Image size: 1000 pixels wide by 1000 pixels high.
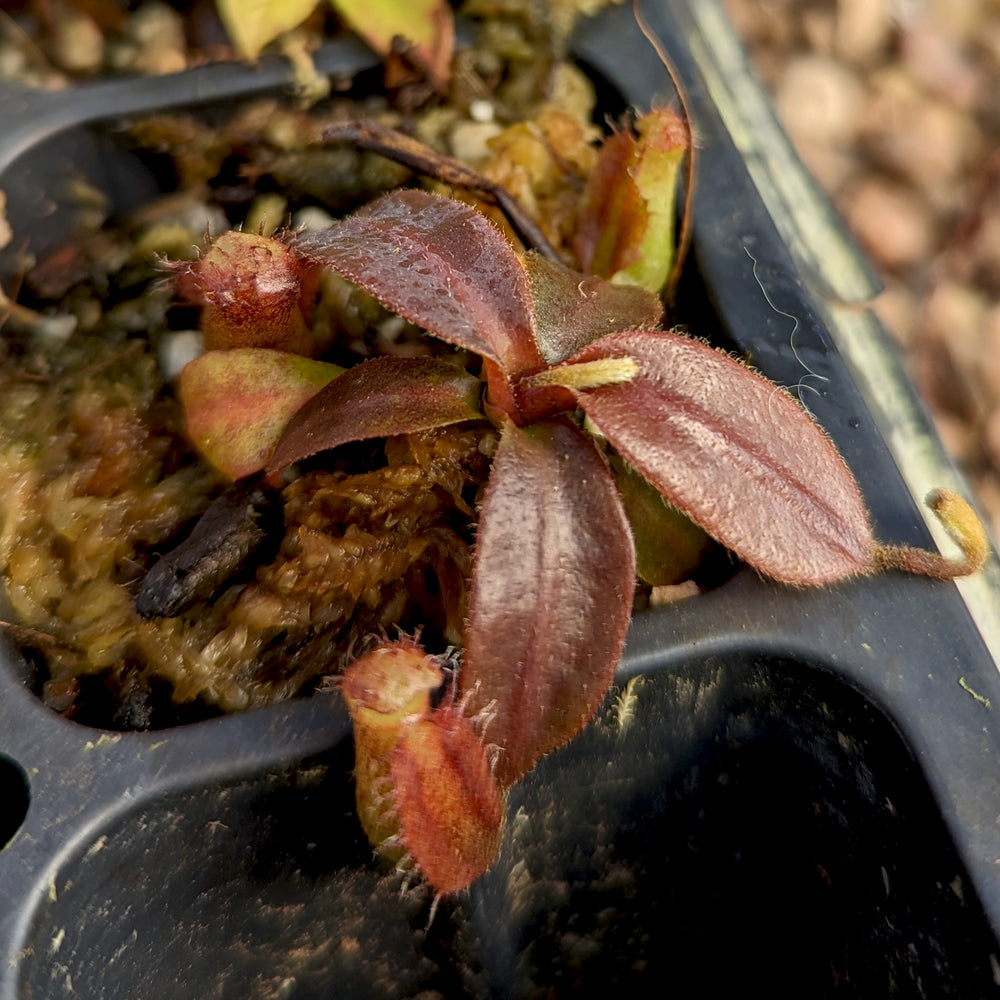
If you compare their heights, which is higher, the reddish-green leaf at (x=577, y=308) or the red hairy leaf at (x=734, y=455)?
the reddish-green leaf at (x=577, y=308)

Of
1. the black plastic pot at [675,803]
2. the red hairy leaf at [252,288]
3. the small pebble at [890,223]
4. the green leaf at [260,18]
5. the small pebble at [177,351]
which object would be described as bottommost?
the small pebble at [890,223]

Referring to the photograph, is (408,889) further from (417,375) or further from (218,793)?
(417,375)

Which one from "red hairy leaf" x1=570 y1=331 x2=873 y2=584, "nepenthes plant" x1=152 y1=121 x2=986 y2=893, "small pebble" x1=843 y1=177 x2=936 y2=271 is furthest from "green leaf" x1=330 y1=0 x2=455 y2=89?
"small pebble" x1=843 y1=177 x2=936 y2=271

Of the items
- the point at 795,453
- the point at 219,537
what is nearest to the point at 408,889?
the point at 219,537

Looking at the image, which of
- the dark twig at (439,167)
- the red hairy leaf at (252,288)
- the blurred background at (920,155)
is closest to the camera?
the red hairy leaf at (252,288)

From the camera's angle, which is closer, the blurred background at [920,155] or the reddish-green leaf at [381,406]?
the reddish-green leaf at [381,406]

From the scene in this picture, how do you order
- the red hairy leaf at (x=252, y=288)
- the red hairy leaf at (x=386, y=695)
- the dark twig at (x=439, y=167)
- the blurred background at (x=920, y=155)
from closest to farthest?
the red hairy leaf at (x=386, y=695) < the red hairy leaf at (x=252, y=288) < the dark twig at (x=439, y=167) < the blurred background at (x=920, y=155)

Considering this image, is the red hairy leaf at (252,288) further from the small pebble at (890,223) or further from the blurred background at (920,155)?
the small pebble at (890,223)

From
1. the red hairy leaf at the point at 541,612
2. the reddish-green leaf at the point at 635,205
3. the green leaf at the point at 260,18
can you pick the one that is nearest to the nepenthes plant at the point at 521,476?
the red hairy leaf at the point at 541,612
